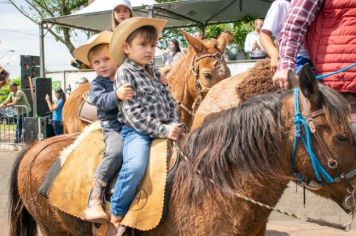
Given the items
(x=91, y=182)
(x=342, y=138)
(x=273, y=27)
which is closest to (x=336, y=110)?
(x=342, y=138)

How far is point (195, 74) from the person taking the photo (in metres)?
5.86

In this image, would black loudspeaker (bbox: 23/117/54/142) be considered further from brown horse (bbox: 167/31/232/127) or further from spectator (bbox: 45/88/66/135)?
brown horse (bbox: 167/31/232/127)

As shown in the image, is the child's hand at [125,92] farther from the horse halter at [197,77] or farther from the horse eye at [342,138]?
the horse halter at [197,77]

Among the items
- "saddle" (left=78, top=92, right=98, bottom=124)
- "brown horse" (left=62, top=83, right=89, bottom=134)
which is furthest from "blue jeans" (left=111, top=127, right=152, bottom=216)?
"brown horse" (left=62, top=83, right=89, bottom=134)

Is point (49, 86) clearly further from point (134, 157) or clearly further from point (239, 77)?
point (134, 157)

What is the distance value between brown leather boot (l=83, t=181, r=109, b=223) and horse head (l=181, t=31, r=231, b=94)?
299 cm

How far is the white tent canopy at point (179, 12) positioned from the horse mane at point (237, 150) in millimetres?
7670

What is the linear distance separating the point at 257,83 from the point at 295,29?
93cm

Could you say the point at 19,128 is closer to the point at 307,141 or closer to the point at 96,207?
the point at 96,207

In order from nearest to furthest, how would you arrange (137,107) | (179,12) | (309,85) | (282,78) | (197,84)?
(309,85)
(282,78)
(137,107)
(197,84)
(179,12)

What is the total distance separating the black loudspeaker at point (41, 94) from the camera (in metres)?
13.4

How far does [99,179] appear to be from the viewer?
2953 millimetres

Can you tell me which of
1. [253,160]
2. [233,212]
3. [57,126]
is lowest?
[57,126]

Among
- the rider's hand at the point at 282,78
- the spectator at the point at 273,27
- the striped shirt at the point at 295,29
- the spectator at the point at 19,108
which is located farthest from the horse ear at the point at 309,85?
the spectator at the point at 19,108
